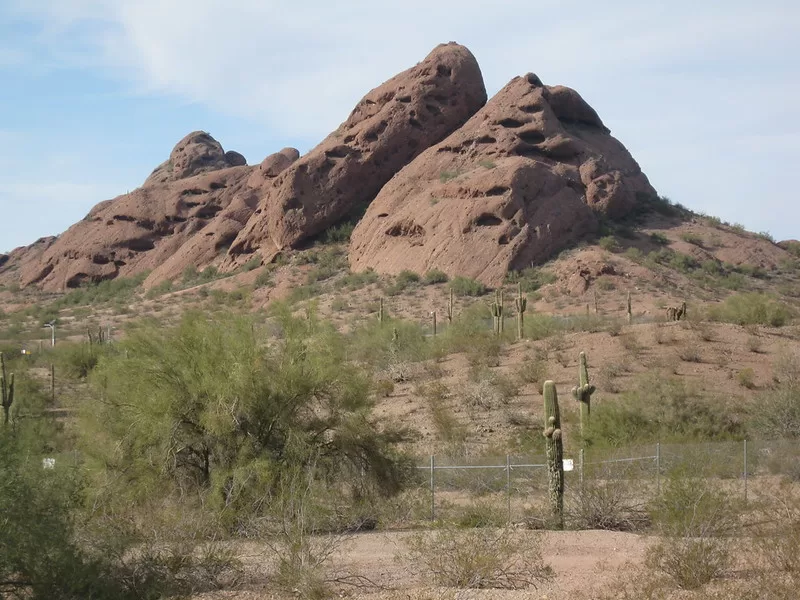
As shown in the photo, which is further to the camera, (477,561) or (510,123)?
(510,123)

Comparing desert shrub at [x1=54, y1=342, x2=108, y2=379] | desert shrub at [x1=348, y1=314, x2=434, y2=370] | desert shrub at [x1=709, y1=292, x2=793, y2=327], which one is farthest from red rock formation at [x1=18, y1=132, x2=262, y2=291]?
desert shrub at [x1=709, y1=292, x2=793, y2=327]

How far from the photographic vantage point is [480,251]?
167 feet

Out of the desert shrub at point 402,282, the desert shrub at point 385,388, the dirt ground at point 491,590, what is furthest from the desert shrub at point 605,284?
the dirt ground at point 491,590

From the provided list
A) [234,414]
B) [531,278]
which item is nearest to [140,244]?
[531,278]

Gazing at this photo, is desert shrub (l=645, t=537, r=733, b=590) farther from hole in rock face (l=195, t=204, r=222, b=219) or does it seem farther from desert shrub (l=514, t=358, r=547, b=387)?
hole in rock face (l=195, t=204, r=222, b=219)

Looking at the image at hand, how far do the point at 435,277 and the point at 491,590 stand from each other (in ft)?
131

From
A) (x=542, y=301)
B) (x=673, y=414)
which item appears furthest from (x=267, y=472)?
(x=542, y=301)

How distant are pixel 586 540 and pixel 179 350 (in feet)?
24.6

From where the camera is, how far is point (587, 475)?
17734 millimetres

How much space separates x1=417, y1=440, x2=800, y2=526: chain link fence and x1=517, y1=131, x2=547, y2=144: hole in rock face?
3835 cm

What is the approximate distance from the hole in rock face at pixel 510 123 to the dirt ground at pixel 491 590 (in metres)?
44.6

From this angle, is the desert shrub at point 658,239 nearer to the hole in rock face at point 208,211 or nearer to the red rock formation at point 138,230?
the red rock formation at point 138,230

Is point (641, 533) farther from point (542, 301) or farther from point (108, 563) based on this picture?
point (542, 301)

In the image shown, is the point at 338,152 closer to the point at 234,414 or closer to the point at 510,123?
the point at 510,123
